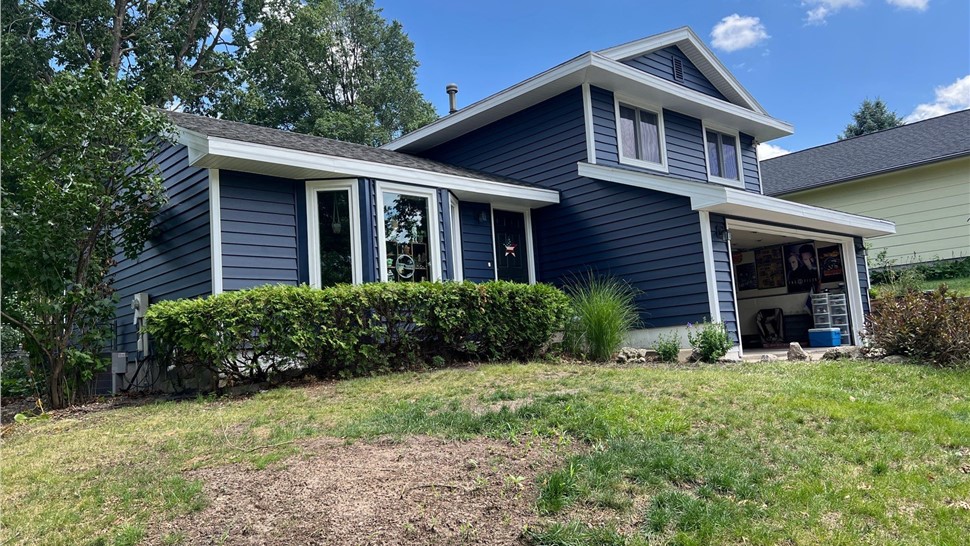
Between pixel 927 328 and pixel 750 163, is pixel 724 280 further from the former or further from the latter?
pixel 750 163

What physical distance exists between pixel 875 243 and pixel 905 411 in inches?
589

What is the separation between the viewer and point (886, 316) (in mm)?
7953

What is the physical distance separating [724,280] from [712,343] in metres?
1.33

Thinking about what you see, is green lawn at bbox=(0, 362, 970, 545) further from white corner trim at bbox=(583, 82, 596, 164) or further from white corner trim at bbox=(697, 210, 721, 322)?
white corner trim at bbox=(583, 82, 596, 164)

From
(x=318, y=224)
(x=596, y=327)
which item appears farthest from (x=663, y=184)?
(x=318, y=224)

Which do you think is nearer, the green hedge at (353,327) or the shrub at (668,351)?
the green hedge at (353,327)

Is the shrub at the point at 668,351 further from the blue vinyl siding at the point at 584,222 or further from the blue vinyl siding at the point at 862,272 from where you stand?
the blue vinyl siding at the point at 862,272

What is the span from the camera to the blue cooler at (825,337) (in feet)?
38.9

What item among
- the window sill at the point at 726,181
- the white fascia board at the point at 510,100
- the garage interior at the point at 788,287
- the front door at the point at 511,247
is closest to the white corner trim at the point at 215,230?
the front door at the point at 511,247

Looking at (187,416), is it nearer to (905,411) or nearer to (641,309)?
(905,411)

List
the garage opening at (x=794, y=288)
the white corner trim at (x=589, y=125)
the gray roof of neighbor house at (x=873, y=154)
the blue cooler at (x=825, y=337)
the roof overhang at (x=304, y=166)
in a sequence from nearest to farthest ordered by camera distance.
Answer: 1. the roof overhang at (x=304, y=166)
2. the white corner trim at (x=589, y=125)
3. the blue cooler at (x=825, y=337)
4. the garage opening at (x=794, y=288)
5. the gray roof of neighbor house at (x=873, y=154)

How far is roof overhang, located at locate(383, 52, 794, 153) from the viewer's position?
1066cm

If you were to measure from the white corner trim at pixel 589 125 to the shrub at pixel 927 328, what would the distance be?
195 inches

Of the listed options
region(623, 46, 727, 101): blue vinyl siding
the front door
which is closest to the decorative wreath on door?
the front door
